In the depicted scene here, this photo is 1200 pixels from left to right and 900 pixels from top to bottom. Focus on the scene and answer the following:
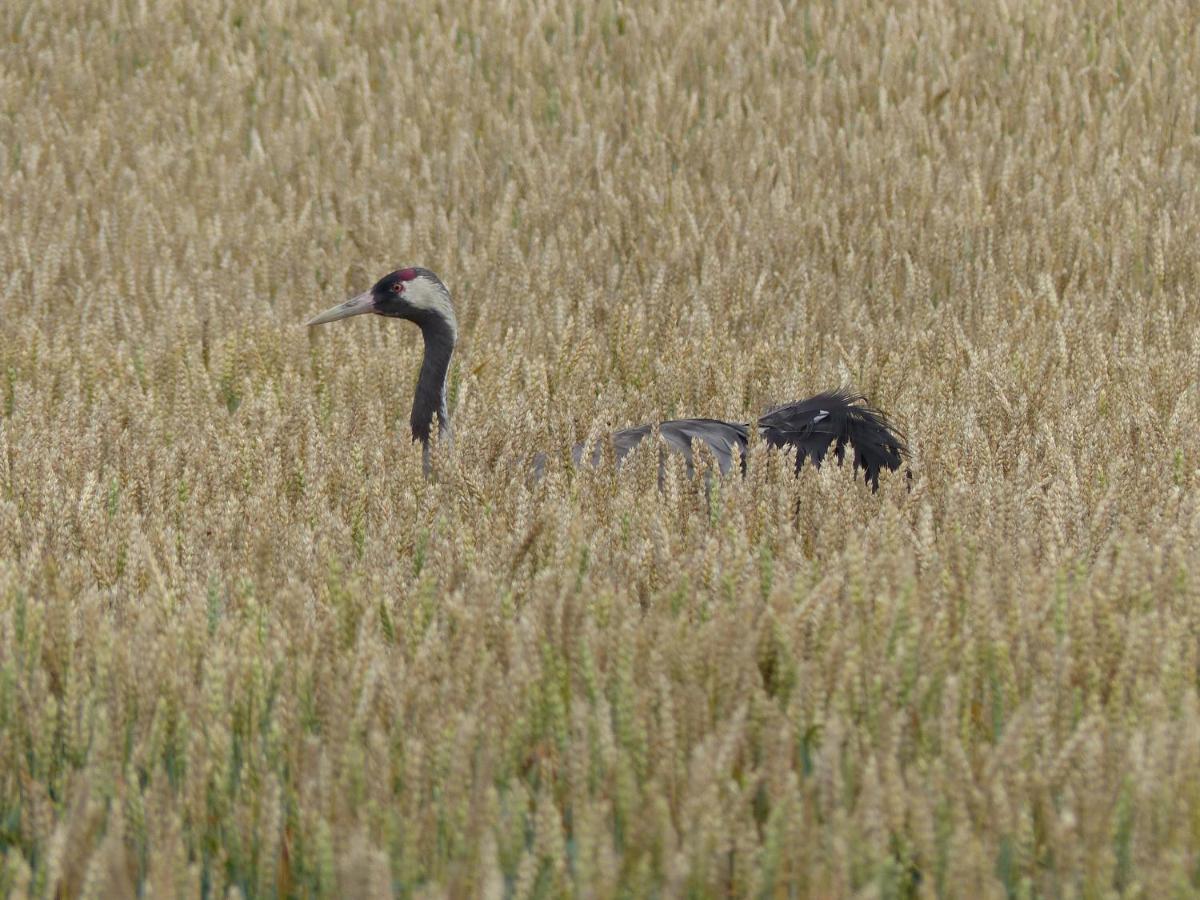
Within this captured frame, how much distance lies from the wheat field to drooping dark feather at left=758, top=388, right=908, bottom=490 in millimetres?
148

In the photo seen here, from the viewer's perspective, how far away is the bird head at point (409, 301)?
5809 millimetres

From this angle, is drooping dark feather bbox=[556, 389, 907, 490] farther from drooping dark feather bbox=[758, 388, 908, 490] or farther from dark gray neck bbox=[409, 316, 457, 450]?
dark gray neck bbox=[409, 316, 457, 450]

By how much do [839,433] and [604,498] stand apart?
1.17 meters

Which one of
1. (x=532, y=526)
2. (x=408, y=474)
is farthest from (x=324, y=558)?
(x=408, y=474)

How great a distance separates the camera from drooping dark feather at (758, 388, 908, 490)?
5.11 metres

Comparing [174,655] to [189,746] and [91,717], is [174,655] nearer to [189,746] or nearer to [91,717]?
[91,717]

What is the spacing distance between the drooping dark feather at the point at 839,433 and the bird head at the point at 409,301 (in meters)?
1.28

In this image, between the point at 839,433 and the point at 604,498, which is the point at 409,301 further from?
the point at 604,498

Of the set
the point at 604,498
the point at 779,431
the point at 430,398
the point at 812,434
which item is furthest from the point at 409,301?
the point at 604,498

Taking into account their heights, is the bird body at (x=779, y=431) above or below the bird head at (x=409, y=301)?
below

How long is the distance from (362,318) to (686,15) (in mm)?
5820

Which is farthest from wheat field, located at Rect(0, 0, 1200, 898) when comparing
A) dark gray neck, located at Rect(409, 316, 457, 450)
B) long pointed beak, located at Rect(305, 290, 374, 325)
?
long pointed beak, located at Rect(305, 290, 374, 325)

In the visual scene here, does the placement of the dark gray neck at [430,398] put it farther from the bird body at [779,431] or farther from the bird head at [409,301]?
the bird head at [409,301]

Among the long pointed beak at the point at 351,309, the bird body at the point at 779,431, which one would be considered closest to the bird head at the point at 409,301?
the long pointed beak at the point at 351,309
